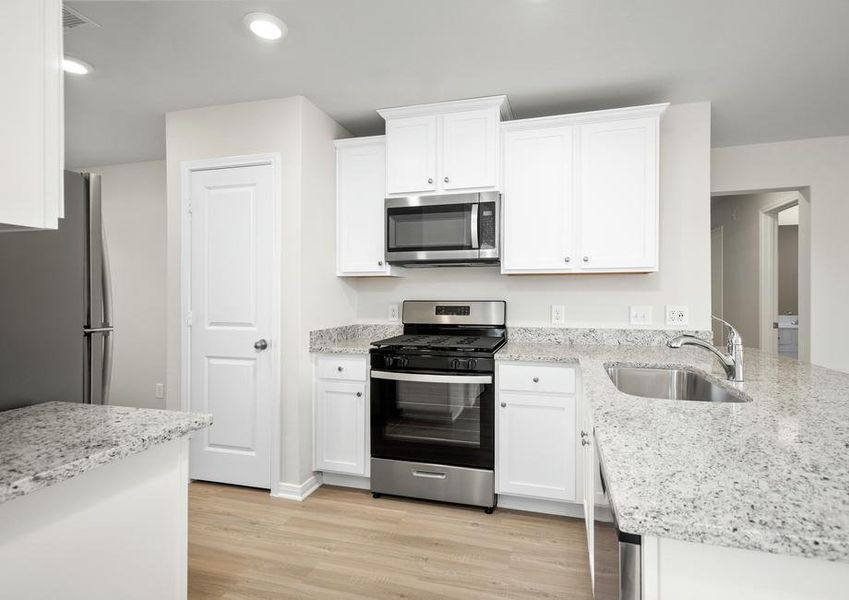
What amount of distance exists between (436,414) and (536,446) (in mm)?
580

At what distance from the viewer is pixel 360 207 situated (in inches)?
123

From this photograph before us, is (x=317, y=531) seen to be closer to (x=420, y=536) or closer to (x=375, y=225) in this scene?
(x=420, y=536)

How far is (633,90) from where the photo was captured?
268cm

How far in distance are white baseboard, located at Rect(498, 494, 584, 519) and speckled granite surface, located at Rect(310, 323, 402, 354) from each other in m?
1.19

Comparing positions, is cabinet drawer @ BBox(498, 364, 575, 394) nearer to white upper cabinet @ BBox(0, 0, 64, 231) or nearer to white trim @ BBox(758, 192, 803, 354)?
white upper cabinet @ BBox(0, 0, 64, 231)

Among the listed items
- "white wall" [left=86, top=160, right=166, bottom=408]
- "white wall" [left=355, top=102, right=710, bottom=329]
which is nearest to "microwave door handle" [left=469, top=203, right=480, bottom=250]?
"white wall" [left=355, top=102, right=710, bottom=329]

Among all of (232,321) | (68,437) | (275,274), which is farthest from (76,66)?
(68,437)

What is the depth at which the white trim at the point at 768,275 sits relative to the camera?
181 inches

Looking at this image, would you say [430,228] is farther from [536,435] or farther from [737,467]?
[737,467]

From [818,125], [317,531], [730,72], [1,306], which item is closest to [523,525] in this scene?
[317,531]

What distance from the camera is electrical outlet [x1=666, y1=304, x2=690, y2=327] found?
2.85 meters

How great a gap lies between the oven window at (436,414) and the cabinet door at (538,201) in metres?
0.83

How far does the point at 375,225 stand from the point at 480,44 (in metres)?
1.29

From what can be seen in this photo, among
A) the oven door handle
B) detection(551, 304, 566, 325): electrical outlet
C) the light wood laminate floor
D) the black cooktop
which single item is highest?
detection(551, 304, 566, 325): electrical outlet
